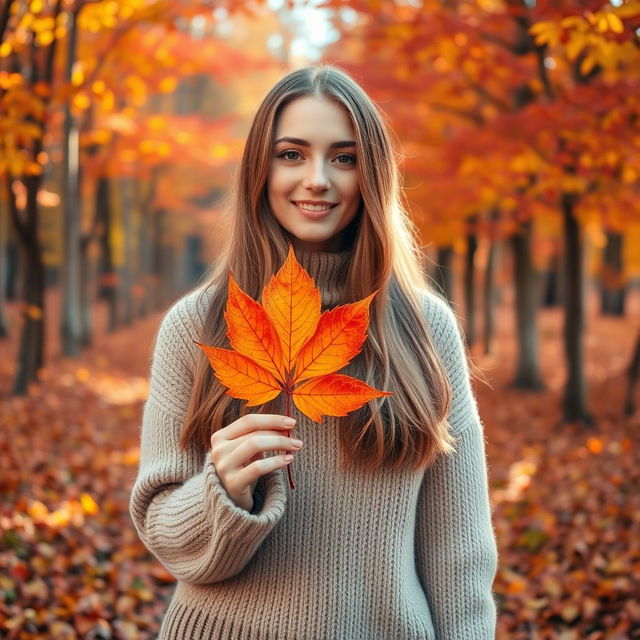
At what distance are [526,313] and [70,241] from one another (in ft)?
20.5

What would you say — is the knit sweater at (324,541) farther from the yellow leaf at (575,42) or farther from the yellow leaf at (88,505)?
the yellow leaf at (88,505)

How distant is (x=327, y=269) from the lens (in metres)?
2.00

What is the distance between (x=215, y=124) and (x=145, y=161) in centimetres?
224

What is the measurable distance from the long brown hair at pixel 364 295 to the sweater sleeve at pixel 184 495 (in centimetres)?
6

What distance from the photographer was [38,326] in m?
8.42

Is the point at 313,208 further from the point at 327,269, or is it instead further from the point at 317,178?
the point at 327,269

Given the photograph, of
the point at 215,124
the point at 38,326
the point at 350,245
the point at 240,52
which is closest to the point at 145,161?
the point at 215,124

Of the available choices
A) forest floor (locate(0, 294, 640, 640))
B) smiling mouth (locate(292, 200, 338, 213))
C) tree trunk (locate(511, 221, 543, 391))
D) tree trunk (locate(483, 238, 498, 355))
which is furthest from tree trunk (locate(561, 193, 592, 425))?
smiling mouth (locate(292, 200, 338, 213))

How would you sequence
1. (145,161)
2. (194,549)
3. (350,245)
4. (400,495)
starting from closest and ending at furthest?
(194,549)
(400,495)
(350,245)
(145,161)

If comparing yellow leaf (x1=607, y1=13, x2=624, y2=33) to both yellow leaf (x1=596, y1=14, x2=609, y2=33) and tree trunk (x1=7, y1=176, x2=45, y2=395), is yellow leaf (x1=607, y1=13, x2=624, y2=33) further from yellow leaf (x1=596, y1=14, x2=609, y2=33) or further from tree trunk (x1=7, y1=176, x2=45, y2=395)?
tree trunk (x1=7, y1=176, x2=45, y2=395)

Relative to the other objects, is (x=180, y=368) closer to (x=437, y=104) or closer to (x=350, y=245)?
(x=350, y=245)

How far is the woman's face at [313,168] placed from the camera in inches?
72.6

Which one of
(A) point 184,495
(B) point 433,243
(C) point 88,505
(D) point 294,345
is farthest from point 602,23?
(B) point 433,243

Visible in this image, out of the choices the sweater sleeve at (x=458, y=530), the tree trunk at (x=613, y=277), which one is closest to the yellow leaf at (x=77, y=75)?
the sweater sleeve at (x=458, y=530)
